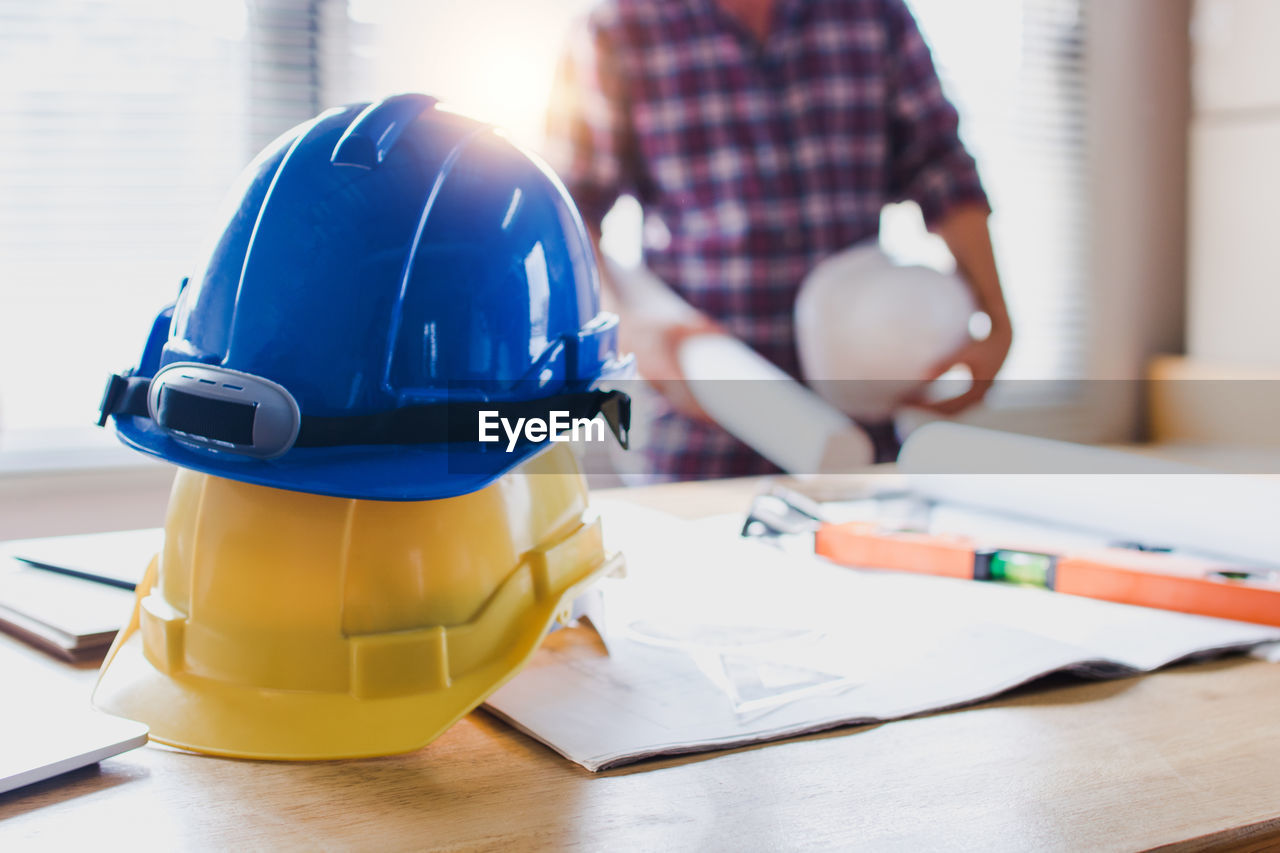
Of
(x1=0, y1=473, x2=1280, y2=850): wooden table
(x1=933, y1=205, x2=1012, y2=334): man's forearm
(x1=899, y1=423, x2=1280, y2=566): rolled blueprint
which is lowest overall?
(x1=0, y1=473, x2=1280, y2=850): wooden table

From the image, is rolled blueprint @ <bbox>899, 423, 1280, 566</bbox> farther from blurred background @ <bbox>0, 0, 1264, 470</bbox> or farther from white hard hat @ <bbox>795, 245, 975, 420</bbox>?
blurred background @ <bbox>0, 0, 1264, 470</bbox>

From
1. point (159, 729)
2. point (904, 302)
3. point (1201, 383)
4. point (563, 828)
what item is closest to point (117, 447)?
point (904, 302)

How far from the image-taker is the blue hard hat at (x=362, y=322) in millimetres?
510

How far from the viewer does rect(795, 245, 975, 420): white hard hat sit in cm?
132

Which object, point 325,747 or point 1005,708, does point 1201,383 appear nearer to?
point 1005,708

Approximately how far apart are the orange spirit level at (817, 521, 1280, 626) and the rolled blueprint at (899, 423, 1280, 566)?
5 cm

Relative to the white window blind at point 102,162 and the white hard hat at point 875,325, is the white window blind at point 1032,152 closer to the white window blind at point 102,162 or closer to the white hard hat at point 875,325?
the white hard hat at point 875,325

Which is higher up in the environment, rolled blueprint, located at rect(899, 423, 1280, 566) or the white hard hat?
the white hard hat

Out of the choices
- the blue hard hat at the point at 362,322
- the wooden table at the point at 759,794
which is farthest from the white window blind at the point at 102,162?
the wooden table at the point at 759,794

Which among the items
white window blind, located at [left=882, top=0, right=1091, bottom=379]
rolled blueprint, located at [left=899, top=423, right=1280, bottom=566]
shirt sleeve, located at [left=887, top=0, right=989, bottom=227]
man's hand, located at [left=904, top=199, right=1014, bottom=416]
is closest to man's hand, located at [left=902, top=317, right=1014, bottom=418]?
man's hand, located at [left=904, top=199, right=1014, bottom=416]

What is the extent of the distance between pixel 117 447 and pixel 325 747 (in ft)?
5.98

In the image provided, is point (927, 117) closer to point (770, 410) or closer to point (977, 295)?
point (977, 295)

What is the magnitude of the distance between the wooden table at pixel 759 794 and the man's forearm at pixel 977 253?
114cm

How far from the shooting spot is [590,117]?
1.61 m
